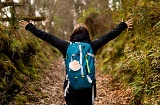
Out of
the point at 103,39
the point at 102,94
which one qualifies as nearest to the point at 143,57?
the point at 102,94

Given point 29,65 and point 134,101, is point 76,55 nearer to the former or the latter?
point 134,101

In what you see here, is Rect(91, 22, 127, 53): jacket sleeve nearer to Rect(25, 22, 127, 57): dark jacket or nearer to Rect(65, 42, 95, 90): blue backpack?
Rect(25, 22, 127, 57): dark jacket

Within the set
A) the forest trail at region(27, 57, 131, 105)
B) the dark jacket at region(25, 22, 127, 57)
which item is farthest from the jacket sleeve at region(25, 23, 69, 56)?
the forest trail at region(27, 57, 131, 105)

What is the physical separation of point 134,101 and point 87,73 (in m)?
3.02

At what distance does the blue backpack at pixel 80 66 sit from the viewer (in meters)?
4.18

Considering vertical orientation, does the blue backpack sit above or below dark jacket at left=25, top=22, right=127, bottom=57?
below

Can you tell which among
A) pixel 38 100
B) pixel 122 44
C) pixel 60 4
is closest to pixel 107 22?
pixel 122 44

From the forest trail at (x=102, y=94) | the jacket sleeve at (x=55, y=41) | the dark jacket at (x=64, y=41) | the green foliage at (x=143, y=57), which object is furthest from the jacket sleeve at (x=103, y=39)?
the forest trail at (x=102, y=94)

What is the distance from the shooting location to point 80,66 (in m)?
4.17

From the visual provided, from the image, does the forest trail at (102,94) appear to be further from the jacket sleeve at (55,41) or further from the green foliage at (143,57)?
the jacket sleeve at (55,41)

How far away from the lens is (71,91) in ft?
14.2

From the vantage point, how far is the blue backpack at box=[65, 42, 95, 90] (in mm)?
4176

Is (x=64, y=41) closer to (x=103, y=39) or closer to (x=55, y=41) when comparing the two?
(x=55, y=41)

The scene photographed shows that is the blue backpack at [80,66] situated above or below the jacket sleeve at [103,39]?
below
